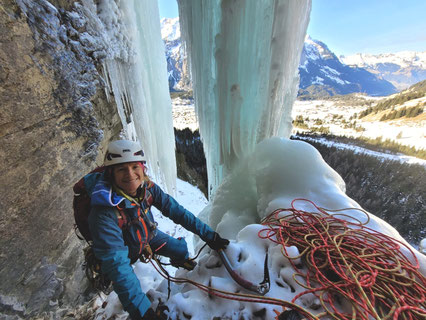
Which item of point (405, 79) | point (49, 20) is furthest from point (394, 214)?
point (405, 79)

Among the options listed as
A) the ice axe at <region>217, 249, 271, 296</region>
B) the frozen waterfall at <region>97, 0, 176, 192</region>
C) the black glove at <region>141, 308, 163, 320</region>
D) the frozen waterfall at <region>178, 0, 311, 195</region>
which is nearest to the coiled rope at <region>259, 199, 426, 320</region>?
the ice axe at <region>217, 249, 271, 296</region>

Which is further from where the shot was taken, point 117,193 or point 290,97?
point 290,97

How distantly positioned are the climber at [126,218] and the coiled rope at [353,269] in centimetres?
69

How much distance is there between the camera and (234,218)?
308cm

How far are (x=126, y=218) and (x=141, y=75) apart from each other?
3404 millimetres

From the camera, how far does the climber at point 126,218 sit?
130 cm

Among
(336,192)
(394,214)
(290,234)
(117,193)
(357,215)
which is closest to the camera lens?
(117,193)

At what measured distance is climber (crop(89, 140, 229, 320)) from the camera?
51.3 inches

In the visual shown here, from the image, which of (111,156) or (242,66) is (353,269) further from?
(242,66)

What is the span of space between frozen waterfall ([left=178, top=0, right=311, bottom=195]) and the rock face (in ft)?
5.59

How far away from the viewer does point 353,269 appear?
1444 millimetres

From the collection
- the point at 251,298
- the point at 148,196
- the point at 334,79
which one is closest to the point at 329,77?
the point at 334,79

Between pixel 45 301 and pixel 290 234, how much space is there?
3365 mm

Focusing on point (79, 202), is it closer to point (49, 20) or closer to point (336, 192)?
point (49, 20)
